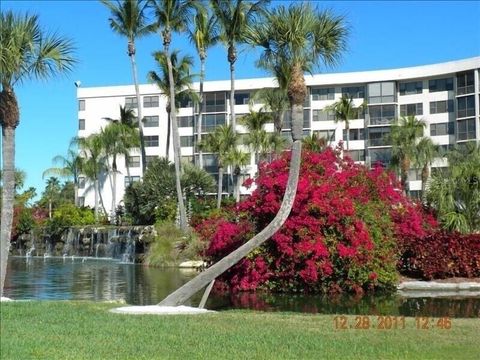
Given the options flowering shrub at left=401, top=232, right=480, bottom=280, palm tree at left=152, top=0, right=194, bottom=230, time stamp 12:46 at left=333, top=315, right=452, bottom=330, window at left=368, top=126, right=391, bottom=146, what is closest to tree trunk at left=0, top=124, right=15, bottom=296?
time stamp 12:46 at left=333, top=315, right=452, bottom=330

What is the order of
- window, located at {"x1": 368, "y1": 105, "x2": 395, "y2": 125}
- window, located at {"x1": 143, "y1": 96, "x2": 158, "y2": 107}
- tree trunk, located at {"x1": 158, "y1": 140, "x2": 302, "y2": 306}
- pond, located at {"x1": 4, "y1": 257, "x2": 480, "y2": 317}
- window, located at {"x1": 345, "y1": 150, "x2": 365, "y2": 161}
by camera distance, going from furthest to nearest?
window, located at {"x1": 143, "y1": 96, "x2": 158, "y2": 107}
window, located at {"x1": 345, "y1": 150, "x2": 365, "y2": 161}
window, located at {"x1": 368, "y1": 105, "x2": 395, "y2": 125}
pond, located at {"x1": 4, "y1": 257, "x2": 480, "y2": 317}
tree trunk, located at {"x1": 158, "y1": 140, "x2": 302, "y2": 306}

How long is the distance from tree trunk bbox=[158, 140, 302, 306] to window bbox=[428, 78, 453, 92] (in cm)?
5299

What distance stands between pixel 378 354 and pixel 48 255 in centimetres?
4523

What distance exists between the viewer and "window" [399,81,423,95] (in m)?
67.4

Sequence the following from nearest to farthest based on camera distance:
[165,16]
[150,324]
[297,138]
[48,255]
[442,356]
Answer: [442,356] < [150,324] < [297,138] < [165,16] < [48,255]

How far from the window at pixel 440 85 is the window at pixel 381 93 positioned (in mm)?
3797

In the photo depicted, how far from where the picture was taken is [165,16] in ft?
140

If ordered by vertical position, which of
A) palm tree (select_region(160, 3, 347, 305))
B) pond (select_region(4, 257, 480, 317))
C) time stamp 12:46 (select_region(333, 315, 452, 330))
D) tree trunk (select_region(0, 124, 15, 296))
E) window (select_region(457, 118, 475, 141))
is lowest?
pond (select_region(4, 257, 480, 317))

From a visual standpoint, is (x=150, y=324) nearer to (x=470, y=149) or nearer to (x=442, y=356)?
(x=442, y=356)

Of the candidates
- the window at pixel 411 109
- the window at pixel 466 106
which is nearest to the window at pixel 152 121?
the window at pixel 411 109

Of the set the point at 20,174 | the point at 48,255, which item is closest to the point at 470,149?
the point at 48,255

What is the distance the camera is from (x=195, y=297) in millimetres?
20062

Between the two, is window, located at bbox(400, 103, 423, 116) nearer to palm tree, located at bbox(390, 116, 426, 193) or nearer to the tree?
palm tree, located at bbox(390, 116, 426, 193)

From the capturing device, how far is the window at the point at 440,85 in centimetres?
6569
